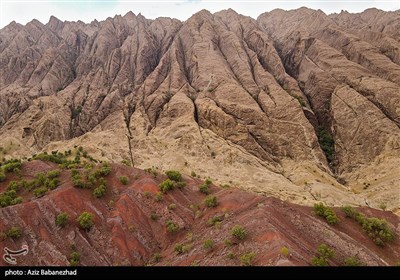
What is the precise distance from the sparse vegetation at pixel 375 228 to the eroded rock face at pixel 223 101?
21771 mm

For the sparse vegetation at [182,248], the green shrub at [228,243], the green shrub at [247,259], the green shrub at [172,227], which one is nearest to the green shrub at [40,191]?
the green shrub at [172,227]

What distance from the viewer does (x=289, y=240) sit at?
950 inches

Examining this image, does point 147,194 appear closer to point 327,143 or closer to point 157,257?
point 157,257

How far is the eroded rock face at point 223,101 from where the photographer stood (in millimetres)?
69062

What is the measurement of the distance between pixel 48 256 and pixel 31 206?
18.8 ft

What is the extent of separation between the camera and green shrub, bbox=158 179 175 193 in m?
34.7

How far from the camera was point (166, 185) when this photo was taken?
1377 inches

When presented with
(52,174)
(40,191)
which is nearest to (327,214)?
(40,191)

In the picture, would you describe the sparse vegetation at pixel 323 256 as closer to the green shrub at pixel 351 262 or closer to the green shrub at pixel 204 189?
the green shrub at pixel 351 262

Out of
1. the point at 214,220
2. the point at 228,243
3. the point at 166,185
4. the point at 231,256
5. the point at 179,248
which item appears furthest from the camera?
the point at 166,185

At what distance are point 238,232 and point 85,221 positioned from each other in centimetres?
1323

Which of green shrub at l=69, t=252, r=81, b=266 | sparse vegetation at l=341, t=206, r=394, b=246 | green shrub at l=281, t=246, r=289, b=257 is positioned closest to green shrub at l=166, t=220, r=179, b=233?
green shrub at l=69, t=252, r=81, b=266
